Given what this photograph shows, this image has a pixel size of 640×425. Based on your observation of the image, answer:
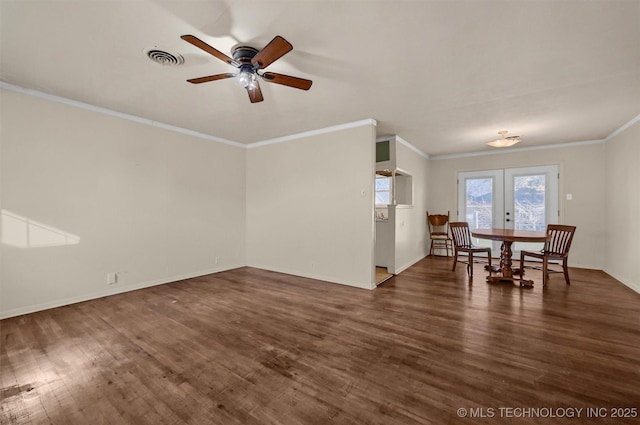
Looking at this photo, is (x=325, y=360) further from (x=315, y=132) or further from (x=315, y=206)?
(x=315, y=132)

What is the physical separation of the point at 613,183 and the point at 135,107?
7.95m

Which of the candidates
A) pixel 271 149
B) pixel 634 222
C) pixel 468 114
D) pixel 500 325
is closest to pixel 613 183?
pixel 634 222

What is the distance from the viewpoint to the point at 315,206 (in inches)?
181

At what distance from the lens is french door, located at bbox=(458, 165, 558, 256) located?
5.62 m

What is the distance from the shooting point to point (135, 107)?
3.56 metres

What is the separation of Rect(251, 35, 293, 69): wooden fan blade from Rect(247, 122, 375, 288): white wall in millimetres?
2265

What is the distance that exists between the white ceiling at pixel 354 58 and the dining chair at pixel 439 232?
2.91 m

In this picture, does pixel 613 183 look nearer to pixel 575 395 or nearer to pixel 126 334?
pixel 575 395

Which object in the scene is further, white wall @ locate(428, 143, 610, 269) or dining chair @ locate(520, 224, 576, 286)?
white wall @ locate(428, 143, 610, 269)

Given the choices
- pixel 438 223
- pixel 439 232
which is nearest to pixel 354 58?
pixel 438 223

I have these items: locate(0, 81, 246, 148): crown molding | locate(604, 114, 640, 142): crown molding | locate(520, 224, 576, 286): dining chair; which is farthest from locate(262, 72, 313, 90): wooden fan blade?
locate(604, 114, 640, 142): crown molding

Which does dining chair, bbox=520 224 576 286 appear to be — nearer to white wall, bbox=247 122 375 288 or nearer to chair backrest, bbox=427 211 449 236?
chair backrest, bbox=427 211 449 236

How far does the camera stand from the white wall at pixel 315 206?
4070mm

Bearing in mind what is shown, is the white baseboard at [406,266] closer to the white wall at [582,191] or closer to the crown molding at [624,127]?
the white wall at [582,191]
